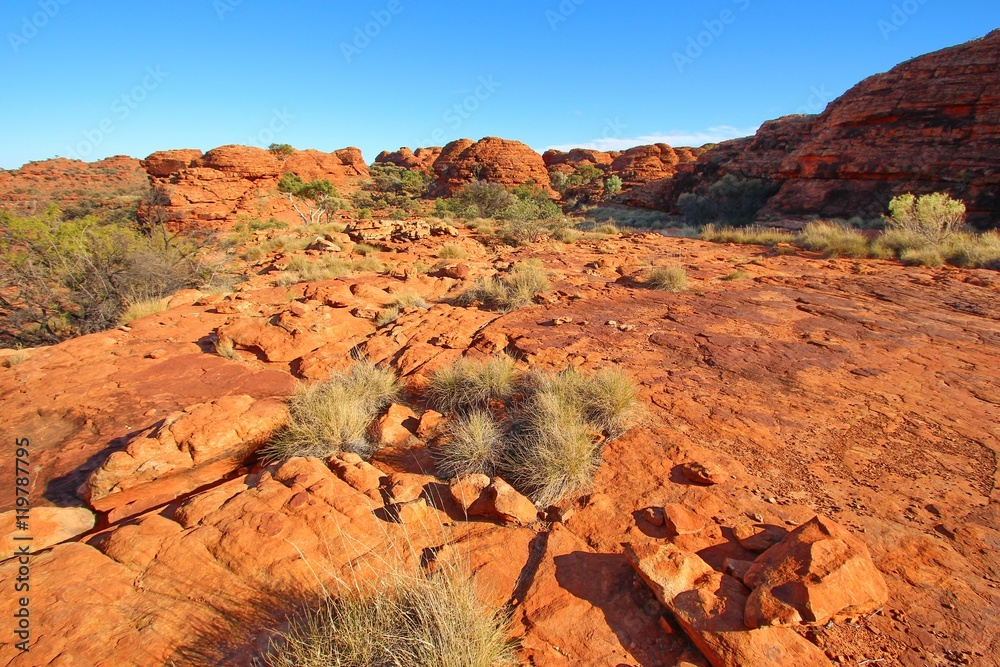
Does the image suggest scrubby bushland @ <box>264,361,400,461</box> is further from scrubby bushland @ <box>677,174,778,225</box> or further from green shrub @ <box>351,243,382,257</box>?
scrubby bushland @ <box>677,174,778,225</box>

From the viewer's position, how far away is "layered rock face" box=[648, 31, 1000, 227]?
16.3 metres

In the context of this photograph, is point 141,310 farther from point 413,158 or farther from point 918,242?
point 413,158

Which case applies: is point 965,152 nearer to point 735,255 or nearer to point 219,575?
point 735,255

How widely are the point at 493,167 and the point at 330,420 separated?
117 ft

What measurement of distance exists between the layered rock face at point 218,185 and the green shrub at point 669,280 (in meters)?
22.0

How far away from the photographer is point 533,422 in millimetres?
3504

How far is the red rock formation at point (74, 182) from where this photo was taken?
96.7 ft

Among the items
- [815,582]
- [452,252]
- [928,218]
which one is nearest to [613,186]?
[928,218]

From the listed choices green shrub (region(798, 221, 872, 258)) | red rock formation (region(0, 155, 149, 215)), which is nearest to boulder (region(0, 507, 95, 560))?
green shrub (region(798, 221, 872, 258))

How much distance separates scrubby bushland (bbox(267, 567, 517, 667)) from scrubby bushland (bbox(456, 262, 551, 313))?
4.82 metres

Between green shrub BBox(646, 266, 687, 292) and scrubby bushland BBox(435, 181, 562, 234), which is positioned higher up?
scrubby bushland BBox(435, 181, 562, 234)

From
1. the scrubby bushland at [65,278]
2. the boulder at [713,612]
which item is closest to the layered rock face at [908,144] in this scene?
the boulder at [713,612]

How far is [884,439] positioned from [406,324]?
16.2 ft

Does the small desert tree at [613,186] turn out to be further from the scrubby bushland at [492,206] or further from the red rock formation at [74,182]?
the red rock formation at [74,182]
